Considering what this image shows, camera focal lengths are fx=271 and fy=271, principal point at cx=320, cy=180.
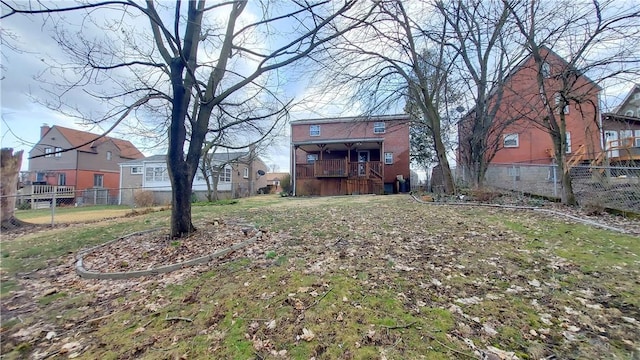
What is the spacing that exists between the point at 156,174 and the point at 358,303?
28498 mm

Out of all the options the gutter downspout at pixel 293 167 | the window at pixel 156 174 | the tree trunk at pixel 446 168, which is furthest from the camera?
the window at pixel 156 174

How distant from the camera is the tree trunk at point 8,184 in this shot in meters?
9.72

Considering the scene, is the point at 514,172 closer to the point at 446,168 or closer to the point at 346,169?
the point at 446,168

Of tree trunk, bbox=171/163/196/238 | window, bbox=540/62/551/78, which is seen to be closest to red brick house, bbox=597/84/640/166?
window, bbox=540/62/551/78

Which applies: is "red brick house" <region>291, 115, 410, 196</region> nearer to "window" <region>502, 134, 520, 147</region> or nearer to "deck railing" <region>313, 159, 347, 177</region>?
"deck railing" <region>313, 159, 347, 177</region>

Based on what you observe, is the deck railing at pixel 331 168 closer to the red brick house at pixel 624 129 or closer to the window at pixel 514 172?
the window at pixel 514 172

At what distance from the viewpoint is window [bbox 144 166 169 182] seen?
26.0 metres

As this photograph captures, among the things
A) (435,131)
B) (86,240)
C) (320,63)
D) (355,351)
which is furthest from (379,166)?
(355,351)

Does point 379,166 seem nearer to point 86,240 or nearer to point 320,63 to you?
point 320,63

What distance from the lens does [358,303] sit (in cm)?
289

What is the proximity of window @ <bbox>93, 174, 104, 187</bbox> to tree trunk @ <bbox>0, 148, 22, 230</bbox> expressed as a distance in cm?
2606

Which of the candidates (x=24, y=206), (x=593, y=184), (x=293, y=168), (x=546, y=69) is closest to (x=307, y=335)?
(x=593, y=184)

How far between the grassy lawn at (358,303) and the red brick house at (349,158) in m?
13.3

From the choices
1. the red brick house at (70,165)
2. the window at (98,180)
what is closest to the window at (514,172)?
the red brick house at (70,165)
